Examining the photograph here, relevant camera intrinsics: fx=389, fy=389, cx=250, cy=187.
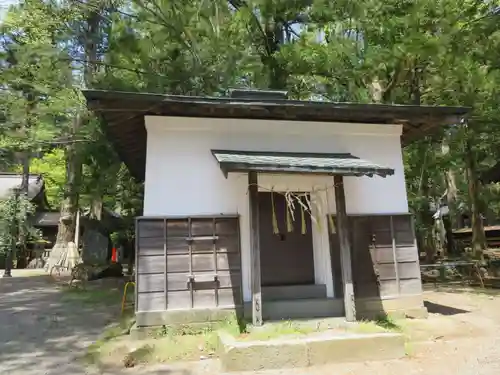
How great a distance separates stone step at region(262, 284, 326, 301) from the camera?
747cm

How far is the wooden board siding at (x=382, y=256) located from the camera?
7.75 metres

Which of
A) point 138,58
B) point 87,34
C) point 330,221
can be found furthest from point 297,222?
point 87,34

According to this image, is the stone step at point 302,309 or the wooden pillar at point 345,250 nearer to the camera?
the wooden pillar at point 345,250

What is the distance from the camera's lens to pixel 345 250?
23.0 feet

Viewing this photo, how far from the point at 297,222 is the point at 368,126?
8.43 feet

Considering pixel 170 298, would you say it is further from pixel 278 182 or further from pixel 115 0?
pixel 115 0

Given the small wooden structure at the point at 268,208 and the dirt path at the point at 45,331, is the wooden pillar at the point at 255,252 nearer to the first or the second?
the small wooden structure at the point at 268,208

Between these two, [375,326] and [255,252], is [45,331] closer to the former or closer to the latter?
[255,252]

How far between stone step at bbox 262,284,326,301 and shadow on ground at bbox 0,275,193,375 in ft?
8.30

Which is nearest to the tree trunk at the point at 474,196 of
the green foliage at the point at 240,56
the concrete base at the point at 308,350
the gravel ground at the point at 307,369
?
the green foliage at the point at 240,56

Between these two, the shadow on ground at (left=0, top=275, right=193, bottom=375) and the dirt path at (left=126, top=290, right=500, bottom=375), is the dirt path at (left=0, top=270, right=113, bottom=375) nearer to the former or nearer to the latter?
the shadow on ground at (left=0, top=275, right=193, bottom=375)

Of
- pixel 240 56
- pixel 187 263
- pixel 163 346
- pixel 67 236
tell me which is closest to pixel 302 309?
pixel 187 263

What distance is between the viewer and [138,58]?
35.3ft

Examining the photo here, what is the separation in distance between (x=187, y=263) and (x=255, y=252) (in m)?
1.40
